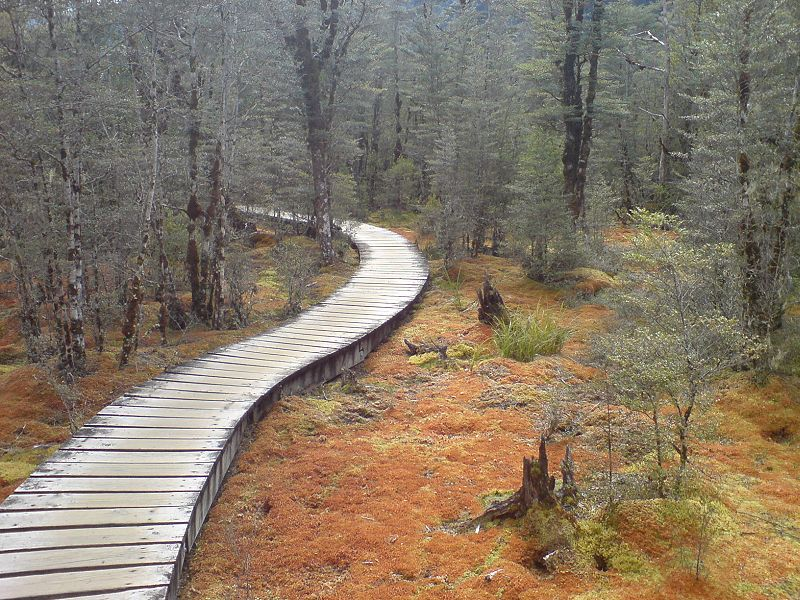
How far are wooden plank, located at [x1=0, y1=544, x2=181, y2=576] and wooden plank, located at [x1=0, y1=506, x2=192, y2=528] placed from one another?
0.33m

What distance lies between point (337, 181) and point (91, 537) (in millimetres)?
16802

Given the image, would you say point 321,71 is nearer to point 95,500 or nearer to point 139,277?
point 139,277

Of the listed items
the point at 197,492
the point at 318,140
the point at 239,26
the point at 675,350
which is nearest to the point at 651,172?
the point at 318,140

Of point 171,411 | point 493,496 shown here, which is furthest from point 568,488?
point 171,411

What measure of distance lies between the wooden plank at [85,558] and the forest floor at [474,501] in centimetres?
40

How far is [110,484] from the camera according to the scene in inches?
201

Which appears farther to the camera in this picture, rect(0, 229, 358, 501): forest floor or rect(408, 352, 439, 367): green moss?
rect(408, 352, 439, 367): green moss

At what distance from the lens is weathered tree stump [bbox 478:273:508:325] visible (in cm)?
1080

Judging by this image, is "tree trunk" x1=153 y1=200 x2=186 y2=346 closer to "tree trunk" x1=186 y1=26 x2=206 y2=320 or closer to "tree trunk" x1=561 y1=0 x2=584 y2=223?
"tree trunk" x1=186 y1=26 x2=206 y2=320

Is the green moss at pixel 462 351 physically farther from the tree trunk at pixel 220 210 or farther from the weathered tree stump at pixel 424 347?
the tree trunk at pixel 220 210

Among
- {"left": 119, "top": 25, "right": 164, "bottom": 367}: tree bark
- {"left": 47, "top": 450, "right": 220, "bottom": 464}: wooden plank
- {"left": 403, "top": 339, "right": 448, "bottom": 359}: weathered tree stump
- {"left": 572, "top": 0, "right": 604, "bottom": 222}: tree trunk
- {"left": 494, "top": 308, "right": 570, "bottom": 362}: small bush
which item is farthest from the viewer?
{"left": 572, "top": 0, "right": 604, "bottom": 222}: tree trunk

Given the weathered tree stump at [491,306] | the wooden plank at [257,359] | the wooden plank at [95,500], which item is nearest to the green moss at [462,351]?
the weathered tree stump at [491,306]

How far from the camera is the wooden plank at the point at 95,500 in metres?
4.74

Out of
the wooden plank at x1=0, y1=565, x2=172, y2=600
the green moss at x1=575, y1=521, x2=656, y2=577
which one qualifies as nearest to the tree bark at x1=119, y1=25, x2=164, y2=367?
the wooden plank at x1=0, y1=565, x2=172, y2=600
